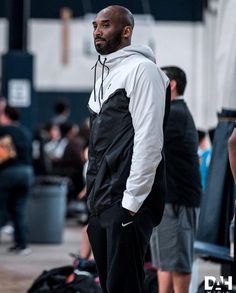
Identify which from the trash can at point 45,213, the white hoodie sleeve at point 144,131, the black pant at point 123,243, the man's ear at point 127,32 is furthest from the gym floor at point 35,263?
the man's ear at point 127,32

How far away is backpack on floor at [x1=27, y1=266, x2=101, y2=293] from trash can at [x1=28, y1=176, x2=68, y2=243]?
554cm

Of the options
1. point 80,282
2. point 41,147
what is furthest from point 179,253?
point 41,147

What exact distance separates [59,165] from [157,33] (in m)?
8.52

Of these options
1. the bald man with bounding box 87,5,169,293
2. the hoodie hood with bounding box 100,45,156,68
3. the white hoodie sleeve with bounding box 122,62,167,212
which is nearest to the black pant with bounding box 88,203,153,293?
the bald man with bounding box 87,5,169,293

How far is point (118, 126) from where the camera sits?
5.30m

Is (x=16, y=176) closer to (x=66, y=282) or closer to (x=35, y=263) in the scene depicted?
(x=35, y=263)

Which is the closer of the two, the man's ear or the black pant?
the black pant

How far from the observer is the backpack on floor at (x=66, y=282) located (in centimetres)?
774

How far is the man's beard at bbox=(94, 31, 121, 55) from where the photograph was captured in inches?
213

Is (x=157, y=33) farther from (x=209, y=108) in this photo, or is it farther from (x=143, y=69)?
(x=143, y=69)

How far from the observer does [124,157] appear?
5277 millimetres

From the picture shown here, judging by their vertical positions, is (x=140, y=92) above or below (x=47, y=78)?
above

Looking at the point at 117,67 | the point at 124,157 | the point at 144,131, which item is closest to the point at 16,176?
the point at 117,67

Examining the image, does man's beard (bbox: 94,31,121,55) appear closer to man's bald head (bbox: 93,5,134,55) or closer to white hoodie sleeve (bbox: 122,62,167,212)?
man's bald head (bbox: 93,5,134,55)
